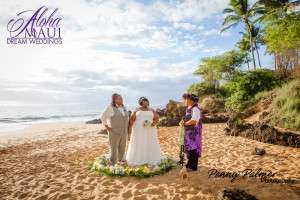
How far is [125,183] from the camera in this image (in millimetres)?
6305

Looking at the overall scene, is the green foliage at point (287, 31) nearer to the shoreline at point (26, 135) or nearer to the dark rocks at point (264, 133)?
the dark rocks at point (264, 133)

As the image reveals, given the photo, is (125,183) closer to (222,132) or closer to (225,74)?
(222,132)

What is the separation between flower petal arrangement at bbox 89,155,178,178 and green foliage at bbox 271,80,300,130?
7.49 metres

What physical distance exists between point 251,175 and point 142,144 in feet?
9.59

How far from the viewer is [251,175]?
642 centimetres

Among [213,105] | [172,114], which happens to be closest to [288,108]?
[172,114]

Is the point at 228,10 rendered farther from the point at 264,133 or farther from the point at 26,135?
the point at 26,135

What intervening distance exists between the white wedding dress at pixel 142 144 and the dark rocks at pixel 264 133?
17.4 ft

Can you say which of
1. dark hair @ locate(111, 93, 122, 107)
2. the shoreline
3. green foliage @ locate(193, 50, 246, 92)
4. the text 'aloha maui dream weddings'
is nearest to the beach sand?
the text 'aloha maui dream weddings'

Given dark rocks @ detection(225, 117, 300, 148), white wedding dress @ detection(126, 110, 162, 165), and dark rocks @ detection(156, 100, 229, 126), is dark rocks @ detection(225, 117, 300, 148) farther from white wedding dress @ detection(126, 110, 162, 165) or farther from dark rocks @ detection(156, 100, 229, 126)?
white wedding dress @ detection(126, 110, 162, 165)

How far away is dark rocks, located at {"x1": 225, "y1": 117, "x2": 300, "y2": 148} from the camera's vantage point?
9996 mm

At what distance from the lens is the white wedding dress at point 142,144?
295 inches

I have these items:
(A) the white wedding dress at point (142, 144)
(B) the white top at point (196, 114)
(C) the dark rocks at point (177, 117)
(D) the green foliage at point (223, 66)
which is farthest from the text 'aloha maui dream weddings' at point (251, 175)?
(D) the green foliage at point (223, 66)

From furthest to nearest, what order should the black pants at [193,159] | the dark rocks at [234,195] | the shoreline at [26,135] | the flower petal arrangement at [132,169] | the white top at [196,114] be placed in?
the shoreline at [26,135] < the flower petal arrangement at [132,169] < the black pants at [193,159] < the white top at [196,114] < the dark rocks at [234,195]
